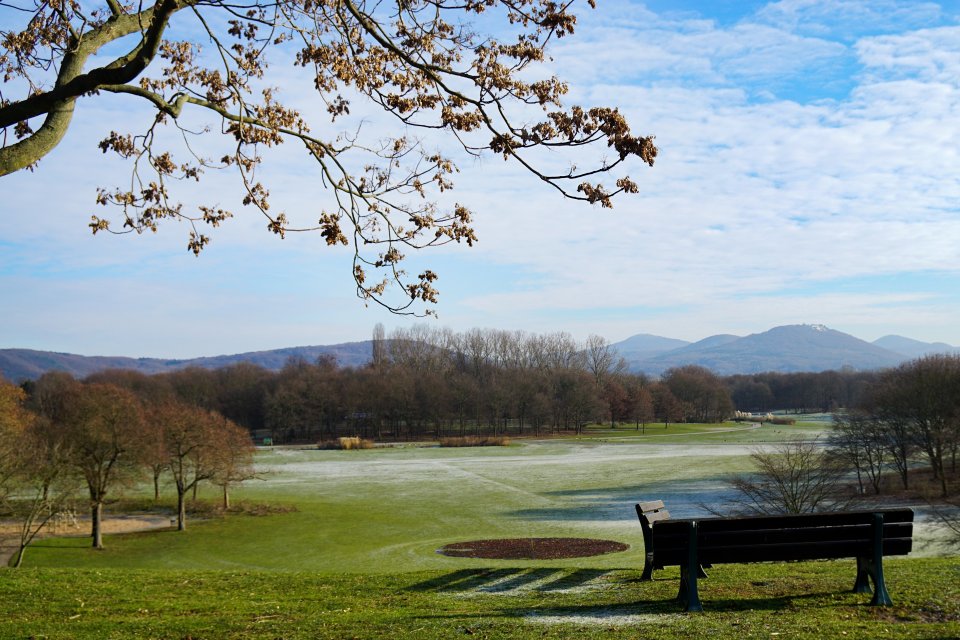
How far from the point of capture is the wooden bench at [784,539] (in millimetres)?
9258

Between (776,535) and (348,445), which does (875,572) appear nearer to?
(776,535)

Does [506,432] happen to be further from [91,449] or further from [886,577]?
[886,577]

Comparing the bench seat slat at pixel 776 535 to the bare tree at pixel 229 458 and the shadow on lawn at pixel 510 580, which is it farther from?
the bare tree at pixel 229 458

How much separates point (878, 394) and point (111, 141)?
66.9 m

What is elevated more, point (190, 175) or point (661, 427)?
point (190, 175)

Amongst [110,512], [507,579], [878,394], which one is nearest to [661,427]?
[878,394]

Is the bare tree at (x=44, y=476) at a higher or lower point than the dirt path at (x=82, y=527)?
higher

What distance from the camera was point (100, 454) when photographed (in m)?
42.6

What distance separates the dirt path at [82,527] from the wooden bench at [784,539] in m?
38.2

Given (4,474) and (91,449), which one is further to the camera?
(91,449)

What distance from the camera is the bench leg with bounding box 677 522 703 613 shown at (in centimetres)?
879

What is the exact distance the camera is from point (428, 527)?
4009 cm

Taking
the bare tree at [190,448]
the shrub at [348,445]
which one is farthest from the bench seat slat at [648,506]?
the shrub at [348,445]

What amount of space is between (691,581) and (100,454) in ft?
135
